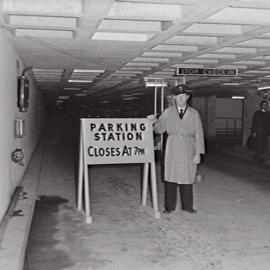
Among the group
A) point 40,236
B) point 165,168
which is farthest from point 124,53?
point 40,236

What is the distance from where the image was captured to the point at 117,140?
634cm

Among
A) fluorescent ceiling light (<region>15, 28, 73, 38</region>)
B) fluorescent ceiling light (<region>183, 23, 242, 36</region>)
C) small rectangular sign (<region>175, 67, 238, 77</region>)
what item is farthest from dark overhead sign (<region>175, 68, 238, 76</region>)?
fluorescent ceiling light (<region>15, 28, 73, 38</region>)

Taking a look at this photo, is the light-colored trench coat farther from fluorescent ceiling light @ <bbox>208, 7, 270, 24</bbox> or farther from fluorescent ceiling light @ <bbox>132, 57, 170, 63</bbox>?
fluorescent ceiling light @ <bbox>132, 57, 170, 63</bbox>

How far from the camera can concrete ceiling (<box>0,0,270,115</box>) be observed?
475cm

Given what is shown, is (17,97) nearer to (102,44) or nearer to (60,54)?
(60,54)

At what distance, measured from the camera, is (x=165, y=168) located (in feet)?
21.4

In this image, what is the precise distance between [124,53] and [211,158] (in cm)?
758

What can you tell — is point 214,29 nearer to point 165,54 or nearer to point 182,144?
point 182,144

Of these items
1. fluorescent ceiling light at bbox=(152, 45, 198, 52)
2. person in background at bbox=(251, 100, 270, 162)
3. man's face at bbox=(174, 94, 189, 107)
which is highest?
fluorescent ceiling light at bbox=(152, 45, 198, 52)

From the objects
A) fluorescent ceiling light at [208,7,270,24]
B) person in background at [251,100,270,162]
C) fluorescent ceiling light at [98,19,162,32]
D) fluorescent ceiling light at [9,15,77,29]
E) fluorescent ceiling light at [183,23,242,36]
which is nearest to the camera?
fluorescent ceiling light at [208,7,270,24]

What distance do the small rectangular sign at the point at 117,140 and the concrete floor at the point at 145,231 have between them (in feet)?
2.75

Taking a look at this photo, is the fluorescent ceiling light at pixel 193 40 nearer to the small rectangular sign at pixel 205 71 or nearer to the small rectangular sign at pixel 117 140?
the small rectangular sign at pixel 117 140

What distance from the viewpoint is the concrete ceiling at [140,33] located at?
15.6 feet

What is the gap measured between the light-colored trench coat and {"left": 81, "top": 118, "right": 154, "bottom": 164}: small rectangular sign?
321 millimetres
